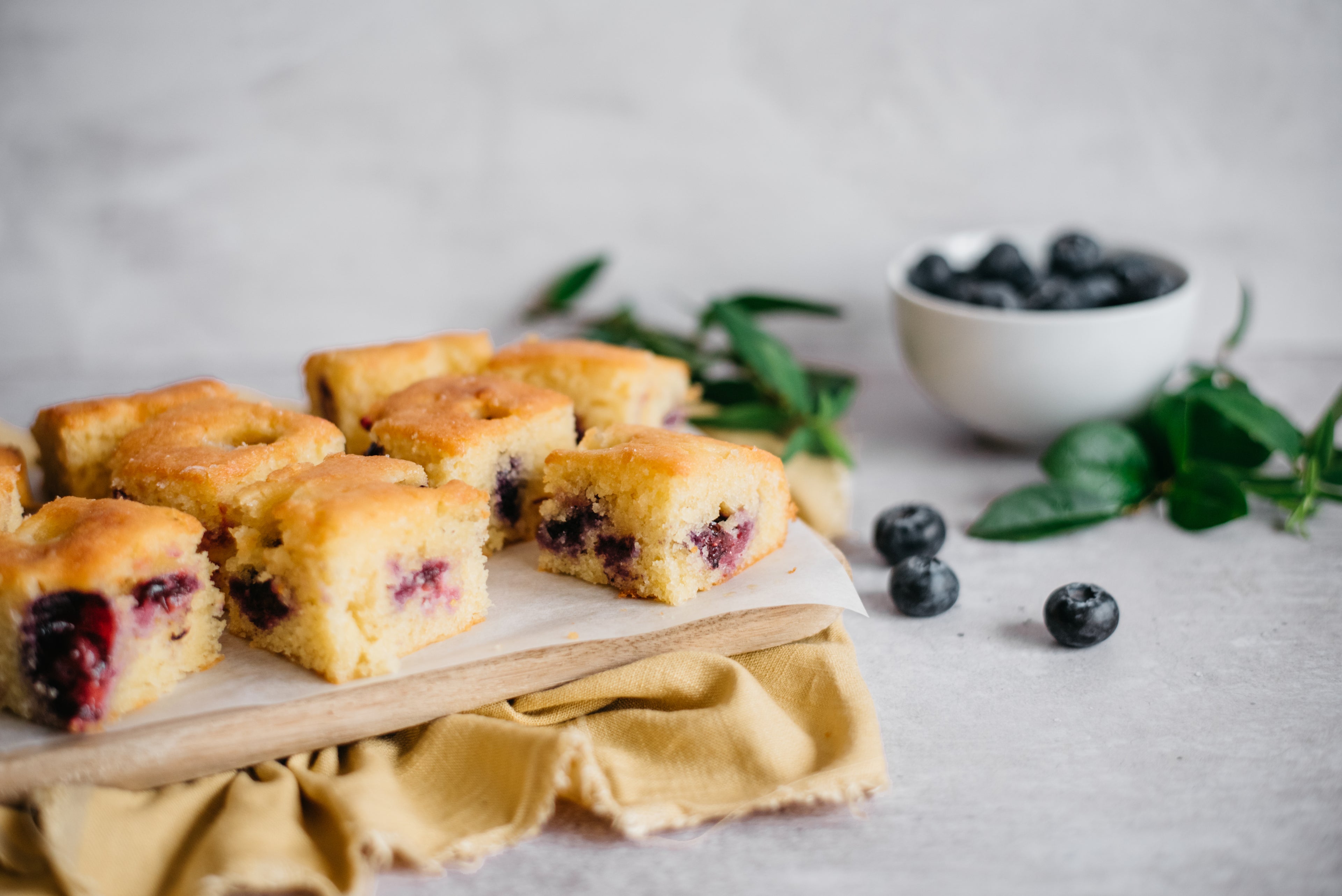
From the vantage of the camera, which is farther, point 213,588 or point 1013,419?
point 1013,419

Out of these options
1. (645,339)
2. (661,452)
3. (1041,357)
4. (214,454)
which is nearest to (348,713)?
(214,454)

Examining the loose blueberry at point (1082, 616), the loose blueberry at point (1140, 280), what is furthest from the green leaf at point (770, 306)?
the loose blueberry at point (1082, 616)

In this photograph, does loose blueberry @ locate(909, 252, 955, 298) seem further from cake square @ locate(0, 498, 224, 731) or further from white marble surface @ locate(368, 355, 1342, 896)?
cake square @ locate(0, 498, 224, 731)

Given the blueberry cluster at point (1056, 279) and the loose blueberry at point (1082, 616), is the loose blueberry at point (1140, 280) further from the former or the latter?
the loose blueberry at point (1082, 616)

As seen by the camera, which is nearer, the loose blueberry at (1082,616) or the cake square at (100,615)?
the cake square at (100,615)

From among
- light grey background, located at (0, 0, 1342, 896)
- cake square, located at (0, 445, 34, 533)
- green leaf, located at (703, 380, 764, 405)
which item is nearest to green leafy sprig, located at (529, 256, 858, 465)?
green leaf, located at (703, 380, 764, 405)

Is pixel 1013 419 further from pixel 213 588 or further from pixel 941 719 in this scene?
pixel 213 588

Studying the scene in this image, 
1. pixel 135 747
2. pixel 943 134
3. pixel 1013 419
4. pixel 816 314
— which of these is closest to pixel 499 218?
pixel 816 314
